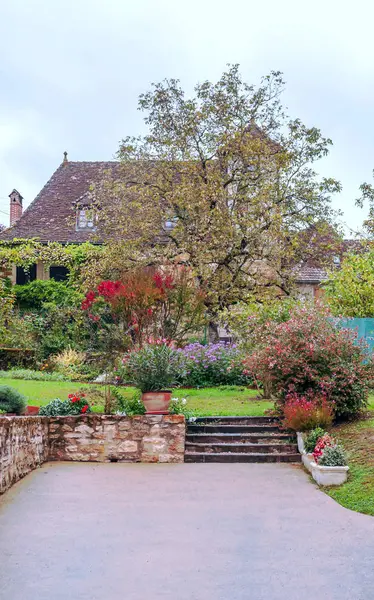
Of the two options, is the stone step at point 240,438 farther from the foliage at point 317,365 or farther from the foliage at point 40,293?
the foliage at point 40,293

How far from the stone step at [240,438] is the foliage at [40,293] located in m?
13.7

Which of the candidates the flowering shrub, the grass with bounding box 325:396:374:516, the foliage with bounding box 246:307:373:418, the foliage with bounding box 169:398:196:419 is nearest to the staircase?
the foliage with bounding box 169:398:196:419

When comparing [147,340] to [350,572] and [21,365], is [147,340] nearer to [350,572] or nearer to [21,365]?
[21,365]

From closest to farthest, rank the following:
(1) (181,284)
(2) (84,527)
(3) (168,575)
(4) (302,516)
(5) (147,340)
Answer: (3) (168,575) → (2) (84,527) → (4) (302,516) → (5) (147,340) → (1) (181,284)

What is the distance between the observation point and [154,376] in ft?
42.9

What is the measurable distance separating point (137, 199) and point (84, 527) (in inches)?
632

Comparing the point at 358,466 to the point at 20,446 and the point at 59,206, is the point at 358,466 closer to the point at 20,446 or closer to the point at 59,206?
the point at 20,446

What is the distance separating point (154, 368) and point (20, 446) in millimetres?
3467

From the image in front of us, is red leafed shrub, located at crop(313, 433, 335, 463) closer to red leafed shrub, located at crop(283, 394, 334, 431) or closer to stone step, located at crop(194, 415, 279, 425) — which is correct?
red leafed shrub, located at crop(283, 394, 334, 431)

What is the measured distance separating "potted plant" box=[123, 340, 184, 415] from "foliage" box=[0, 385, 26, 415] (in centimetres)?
230

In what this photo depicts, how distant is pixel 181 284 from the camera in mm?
18297

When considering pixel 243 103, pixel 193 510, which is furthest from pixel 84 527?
pixel 243 103

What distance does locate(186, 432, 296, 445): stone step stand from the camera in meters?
13.0

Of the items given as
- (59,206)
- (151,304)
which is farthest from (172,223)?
(151,304)
